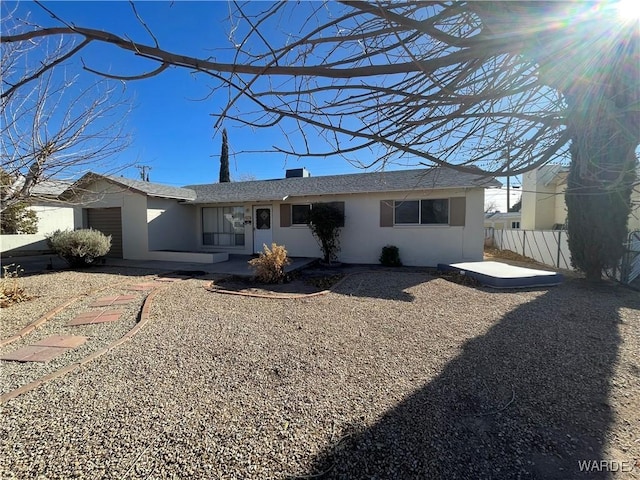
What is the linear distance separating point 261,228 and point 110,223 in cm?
635

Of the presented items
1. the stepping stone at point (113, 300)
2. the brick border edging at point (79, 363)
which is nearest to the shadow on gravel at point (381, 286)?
the brick border edging at point (79, 363)

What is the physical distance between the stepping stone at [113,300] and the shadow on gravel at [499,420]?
5.42 m

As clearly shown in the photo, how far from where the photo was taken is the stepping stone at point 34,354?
3.39 meters

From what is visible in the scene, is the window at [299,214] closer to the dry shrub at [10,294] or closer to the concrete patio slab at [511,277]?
the concrete patio slab at [511,277]

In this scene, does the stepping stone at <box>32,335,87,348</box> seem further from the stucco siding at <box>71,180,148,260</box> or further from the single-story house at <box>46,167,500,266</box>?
the stucco siding at <box>71,180,148,260</box>

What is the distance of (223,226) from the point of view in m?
13.4

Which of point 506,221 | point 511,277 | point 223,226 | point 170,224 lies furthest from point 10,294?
point 506,221

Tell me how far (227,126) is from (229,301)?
→ 4.45 metres

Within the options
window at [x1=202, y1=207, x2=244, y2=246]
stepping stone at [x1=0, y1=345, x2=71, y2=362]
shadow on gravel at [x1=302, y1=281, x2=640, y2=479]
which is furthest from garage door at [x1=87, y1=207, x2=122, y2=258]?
shadow on gravel at [x1=302, y1=281, x2=640, y2=479]

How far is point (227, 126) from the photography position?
2.14m

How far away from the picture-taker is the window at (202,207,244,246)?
42.9ft

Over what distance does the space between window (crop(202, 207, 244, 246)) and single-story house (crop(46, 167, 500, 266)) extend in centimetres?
5

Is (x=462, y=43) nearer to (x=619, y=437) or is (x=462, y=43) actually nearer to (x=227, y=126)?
(x=227, y=126)

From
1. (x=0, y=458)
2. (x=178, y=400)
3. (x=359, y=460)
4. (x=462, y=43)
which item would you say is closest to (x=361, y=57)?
(x=462, y=43)
